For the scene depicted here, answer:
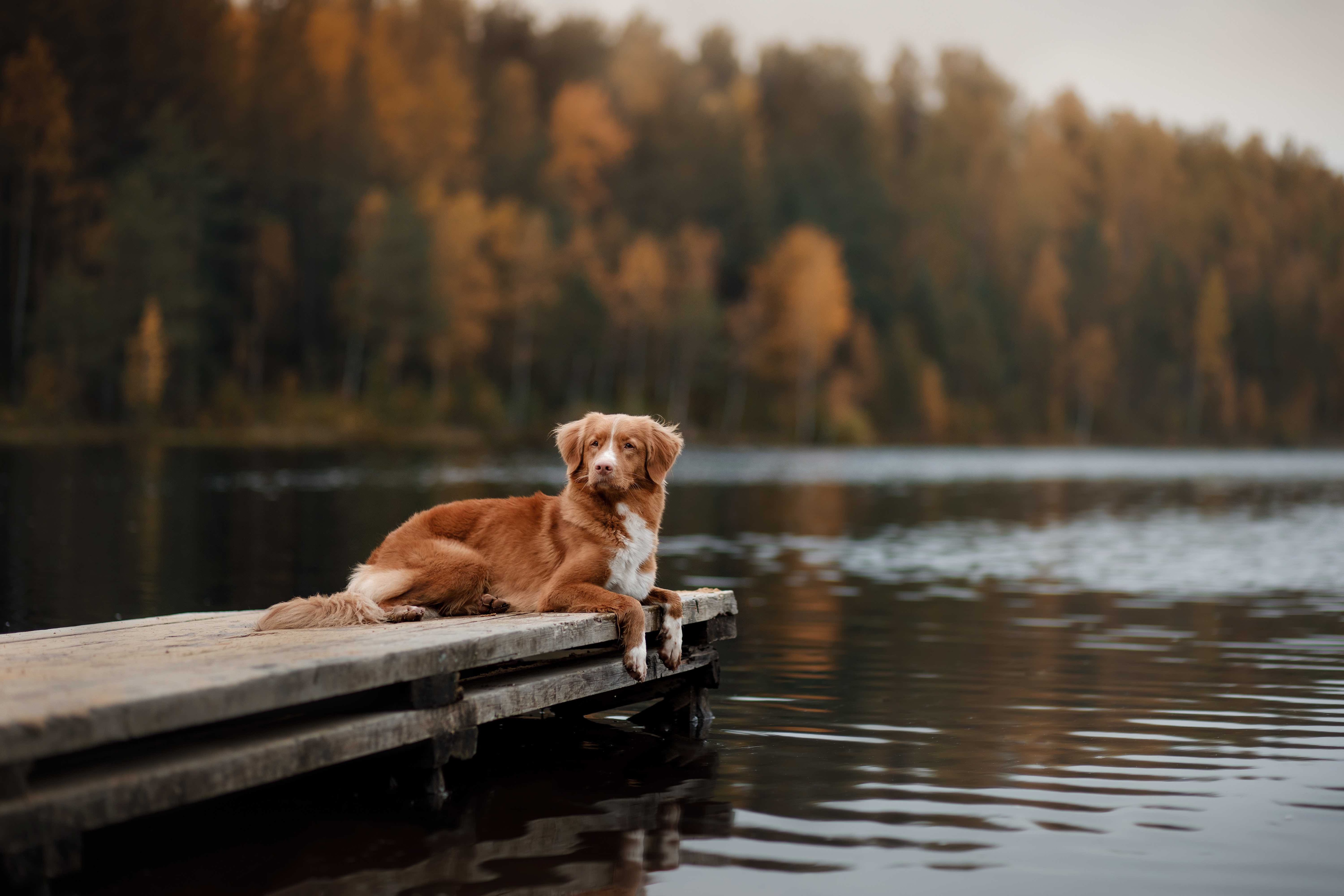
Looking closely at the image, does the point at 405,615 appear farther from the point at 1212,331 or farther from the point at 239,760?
the point at 1212,331

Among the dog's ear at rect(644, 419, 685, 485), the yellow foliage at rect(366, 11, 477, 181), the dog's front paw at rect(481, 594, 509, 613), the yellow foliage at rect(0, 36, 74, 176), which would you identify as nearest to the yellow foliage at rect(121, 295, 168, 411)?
the yellow foliage at rect(0, 36, 74, 176)

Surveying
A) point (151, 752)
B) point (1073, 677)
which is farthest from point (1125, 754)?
point (151, 752)

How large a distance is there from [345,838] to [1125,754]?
482cm

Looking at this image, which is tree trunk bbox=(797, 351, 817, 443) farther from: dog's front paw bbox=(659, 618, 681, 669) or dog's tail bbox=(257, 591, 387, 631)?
dog's tail bbox=(257, 591, 387, 631)

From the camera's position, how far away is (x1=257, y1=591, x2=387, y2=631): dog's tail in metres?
7.31

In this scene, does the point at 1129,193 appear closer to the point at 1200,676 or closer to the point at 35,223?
the point at 35,223

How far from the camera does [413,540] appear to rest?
7895mm

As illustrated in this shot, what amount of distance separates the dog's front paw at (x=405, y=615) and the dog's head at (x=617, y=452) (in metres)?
1.23

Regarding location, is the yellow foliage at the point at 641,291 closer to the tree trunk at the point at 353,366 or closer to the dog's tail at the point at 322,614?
the tree trunk at the point at 353,366

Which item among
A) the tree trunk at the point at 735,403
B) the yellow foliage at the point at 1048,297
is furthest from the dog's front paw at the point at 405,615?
the yellow foliage at the point at 1048,297

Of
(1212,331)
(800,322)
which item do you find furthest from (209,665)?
(1212,331)

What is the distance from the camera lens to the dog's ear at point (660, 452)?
7.79 metres

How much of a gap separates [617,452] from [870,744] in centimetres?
263

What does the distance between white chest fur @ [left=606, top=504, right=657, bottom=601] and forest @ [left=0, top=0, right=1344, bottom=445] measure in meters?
62.3
